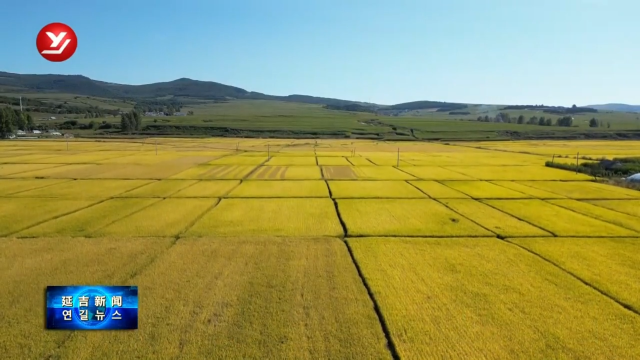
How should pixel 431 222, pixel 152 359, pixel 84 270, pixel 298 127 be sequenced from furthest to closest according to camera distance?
pixel 298 127
pixel 431 222
pixel 84 270
pixel 152 359

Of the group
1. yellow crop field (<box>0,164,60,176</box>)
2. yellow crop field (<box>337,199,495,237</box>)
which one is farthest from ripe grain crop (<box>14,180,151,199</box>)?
yellow crop field (<box>337,199,495,237</box>)

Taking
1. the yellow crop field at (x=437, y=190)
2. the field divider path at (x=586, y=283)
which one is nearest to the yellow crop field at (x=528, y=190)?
the yellow crop field at (x=437, y=190)

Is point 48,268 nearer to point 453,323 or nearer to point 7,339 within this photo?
point 7,339

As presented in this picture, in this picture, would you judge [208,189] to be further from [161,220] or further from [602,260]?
[602,260]

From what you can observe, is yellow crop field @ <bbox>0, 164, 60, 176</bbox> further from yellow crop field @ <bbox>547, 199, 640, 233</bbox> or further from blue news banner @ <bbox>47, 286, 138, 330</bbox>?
yellow crop field @ <bbox>547, 199, 640, 233</bbox>

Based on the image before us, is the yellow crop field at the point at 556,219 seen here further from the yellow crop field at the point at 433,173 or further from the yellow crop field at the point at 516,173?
the yellow crop field at the point at 516,173

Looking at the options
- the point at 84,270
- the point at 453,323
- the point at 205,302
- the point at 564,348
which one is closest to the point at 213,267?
the point at 205,302
